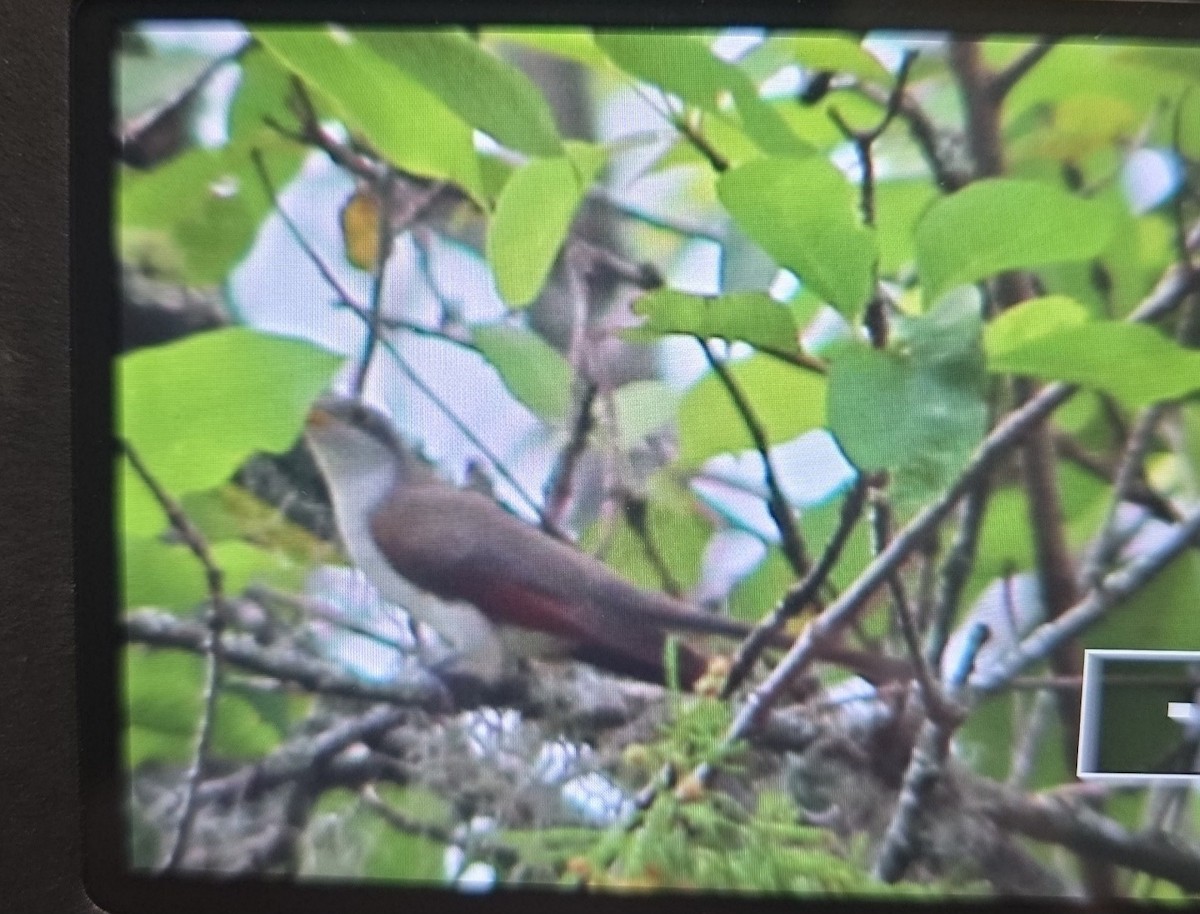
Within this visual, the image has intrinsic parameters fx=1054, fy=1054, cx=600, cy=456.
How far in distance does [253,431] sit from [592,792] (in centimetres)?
29

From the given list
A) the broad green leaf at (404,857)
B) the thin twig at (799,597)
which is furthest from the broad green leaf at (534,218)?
the broad green leaf at (404,857)

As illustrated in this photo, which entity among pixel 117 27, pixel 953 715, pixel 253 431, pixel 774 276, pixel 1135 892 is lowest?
pixel 1135 892

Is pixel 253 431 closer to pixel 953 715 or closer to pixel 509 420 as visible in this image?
pixel 509 420

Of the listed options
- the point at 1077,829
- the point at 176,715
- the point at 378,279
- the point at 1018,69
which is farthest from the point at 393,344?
the point at 1077,829

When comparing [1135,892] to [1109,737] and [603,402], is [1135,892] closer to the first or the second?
[1109,737]

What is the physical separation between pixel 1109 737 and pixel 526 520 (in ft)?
1.16

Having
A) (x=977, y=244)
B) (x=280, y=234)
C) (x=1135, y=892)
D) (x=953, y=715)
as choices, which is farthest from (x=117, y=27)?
(x=1135, y=892)

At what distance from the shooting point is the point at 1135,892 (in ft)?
2.01

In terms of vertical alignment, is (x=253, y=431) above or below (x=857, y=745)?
above

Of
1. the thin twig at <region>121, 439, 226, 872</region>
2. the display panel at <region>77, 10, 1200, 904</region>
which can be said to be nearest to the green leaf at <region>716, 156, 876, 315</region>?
the display panel at <region>77, 10, 1200, 904</region>

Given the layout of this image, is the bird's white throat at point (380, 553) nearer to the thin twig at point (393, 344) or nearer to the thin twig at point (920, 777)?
the thin twig at point (393, 344)

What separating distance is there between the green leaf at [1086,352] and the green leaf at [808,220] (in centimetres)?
8

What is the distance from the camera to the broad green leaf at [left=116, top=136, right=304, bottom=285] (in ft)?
1.93

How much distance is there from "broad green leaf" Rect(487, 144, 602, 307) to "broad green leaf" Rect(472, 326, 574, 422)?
2 centimetres
